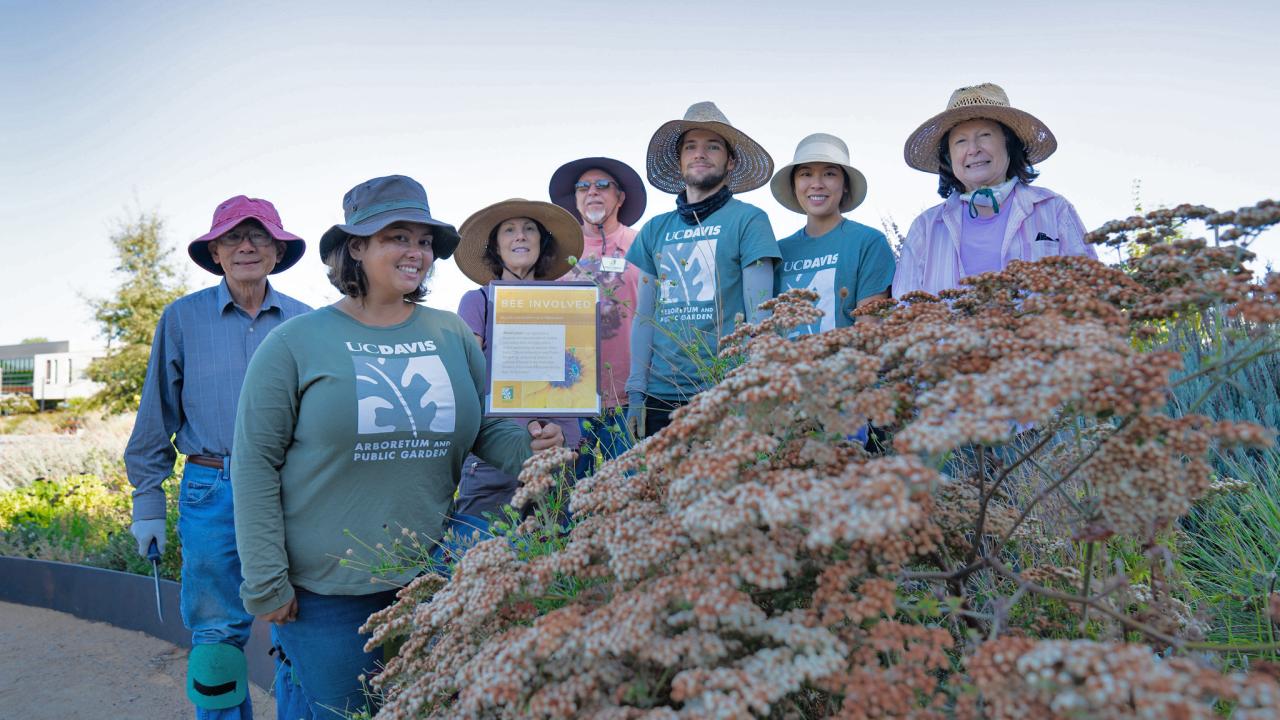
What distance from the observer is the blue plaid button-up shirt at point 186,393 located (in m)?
3.59

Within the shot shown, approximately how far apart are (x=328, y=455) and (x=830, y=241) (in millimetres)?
2839

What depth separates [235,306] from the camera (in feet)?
12.7

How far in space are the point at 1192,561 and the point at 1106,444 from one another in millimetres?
2206

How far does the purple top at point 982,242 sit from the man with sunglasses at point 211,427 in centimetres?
350

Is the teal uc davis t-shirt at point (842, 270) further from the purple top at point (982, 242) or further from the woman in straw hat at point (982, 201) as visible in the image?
the purple top at point (982, 242)

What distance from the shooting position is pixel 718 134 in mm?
4480

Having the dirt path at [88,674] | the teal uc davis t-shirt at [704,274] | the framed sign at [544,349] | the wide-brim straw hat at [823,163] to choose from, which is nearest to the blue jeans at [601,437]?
the framed sign at [544,349]

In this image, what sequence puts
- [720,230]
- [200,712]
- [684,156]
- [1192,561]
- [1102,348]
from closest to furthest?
1. [1102,348]
2. [1192,561]
3. [200,712]
4. [720,230]
5. [684,156]

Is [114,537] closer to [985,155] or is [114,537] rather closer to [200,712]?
[200,712]

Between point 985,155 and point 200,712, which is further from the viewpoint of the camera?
point 985,155

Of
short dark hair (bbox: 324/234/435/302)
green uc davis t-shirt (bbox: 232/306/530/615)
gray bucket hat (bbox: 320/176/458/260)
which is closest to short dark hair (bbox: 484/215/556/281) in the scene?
gray bucket hat (bbox: 320/176/458/260)

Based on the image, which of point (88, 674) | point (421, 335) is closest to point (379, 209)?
point (421, 335)

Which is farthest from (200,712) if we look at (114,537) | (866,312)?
(114,537)

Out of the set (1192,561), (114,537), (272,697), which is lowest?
(272,697)
